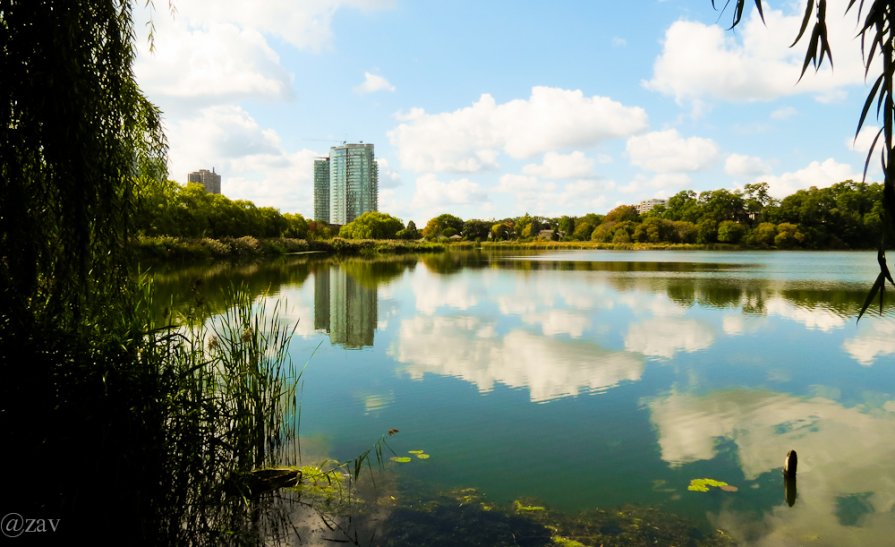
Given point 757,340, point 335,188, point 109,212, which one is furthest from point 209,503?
point 335,188

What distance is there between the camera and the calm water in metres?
5.71

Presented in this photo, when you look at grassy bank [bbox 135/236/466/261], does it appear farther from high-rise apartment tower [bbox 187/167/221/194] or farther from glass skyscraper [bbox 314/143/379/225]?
glass skyscraper [bbox 314/143/379/225]

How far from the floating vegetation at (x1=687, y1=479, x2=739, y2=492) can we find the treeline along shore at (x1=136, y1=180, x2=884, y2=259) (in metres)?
36.2

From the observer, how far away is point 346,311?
1911cm

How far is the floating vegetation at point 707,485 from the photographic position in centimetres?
578

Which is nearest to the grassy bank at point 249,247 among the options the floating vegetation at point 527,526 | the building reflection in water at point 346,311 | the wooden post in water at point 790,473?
the floating vegetation at point 527,526

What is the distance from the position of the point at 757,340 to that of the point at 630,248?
82.3 m

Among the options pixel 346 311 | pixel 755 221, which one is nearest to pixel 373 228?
pixel 755 221

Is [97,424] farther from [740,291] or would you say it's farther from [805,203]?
[805,203]

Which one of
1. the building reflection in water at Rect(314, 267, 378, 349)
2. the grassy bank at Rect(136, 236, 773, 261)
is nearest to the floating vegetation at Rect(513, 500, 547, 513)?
the grassy bank at Rect(136, 236, 773, 261)

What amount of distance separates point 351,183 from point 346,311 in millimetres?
130186

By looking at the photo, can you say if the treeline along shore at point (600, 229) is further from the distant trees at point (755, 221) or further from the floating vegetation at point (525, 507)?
the floating vegetation at point (525, 507)

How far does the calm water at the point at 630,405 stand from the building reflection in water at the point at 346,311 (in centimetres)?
14

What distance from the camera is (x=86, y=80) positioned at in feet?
13.1
